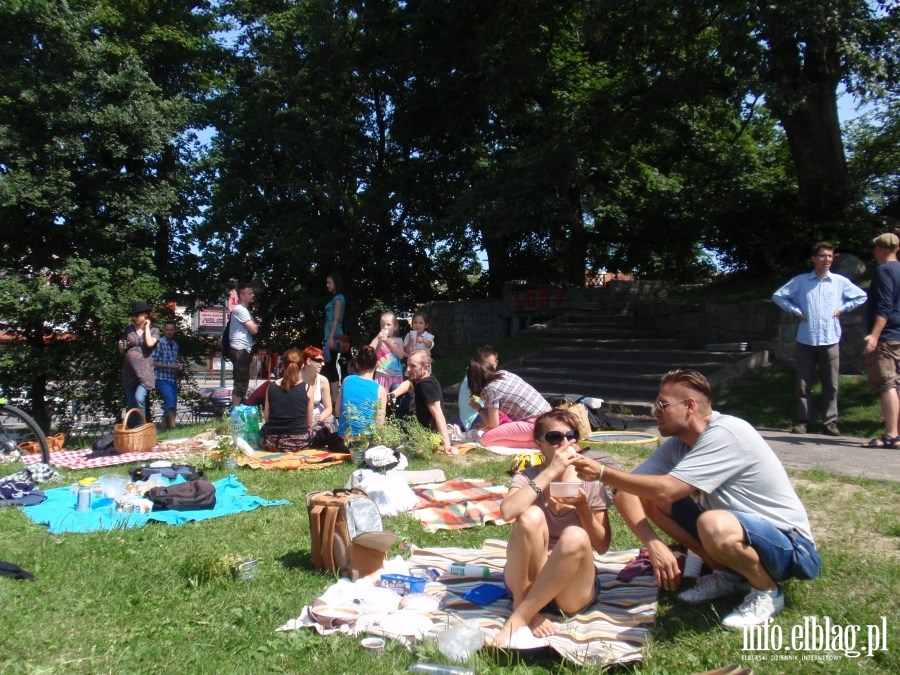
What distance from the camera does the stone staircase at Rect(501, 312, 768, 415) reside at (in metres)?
10.9

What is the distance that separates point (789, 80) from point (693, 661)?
1087 centimetres

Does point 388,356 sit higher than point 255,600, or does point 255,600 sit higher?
point 388,356

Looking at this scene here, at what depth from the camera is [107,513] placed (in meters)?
5.87

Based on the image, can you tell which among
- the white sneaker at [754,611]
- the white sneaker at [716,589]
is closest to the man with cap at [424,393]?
the white sneaker at [716,589]

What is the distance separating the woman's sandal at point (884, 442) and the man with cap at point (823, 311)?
2.33ft

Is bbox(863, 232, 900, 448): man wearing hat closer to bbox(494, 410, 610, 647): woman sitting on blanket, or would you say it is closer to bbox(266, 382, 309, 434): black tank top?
bbox(494, 410, 610, 647): woman sitting on blanket

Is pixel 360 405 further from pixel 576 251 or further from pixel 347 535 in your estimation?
pixel 576 251

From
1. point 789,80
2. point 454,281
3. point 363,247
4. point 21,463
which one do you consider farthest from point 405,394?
point 454,281

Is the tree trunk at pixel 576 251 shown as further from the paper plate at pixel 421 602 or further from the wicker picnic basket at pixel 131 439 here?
the paper plate at pixel 421 602

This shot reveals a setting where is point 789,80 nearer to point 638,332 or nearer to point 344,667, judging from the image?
point 638,332

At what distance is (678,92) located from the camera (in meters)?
13.8

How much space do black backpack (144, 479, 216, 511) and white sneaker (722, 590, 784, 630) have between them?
163 inches

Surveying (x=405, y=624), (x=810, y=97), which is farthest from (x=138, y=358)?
(x=810, y=97)

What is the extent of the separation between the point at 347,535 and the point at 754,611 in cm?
216
